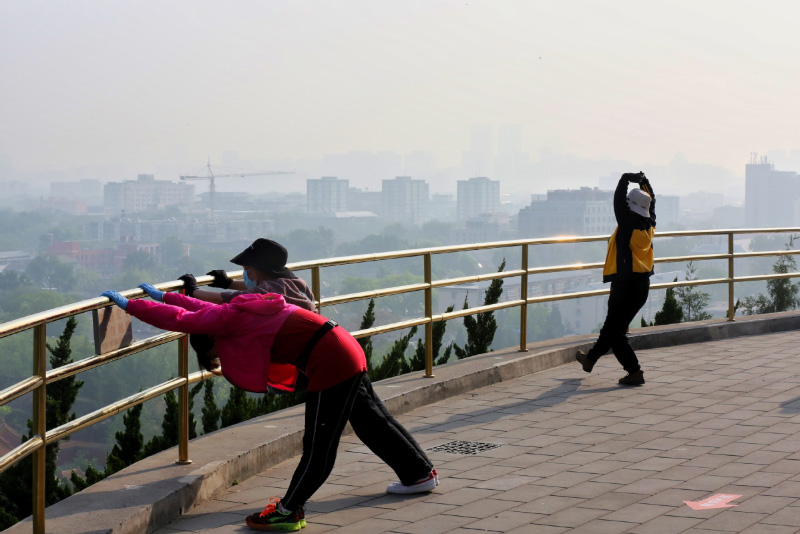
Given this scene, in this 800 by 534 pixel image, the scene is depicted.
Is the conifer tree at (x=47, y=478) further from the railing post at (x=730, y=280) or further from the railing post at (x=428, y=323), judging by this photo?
the railing post at (x=730, y=280)

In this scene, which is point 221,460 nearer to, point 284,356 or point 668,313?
point 284,356

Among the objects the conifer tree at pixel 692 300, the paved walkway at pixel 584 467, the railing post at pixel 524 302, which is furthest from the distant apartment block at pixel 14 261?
the paved walkway at pixel 584 467

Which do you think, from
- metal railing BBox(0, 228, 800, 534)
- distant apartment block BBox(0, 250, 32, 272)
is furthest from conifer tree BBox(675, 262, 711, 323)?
distant apartment block BBox(0, 250, 32, 272)

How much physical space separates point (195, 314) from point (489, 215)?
193434 mm

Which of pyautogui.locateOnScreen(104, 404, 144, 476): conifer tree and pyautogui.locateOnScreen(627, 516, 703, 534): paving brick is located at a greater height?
pyautogui.locateOnScreen(627, 516, 703, 534): paving brick

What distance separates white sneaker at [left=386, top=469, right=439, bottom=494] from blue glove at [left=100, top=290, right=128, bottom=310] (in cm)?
182

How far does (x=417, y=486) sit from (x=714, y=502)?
1.53 m

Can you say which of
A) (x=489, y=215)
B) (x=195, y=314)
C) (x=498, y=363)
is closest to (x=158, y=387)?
(x=195, y=314)

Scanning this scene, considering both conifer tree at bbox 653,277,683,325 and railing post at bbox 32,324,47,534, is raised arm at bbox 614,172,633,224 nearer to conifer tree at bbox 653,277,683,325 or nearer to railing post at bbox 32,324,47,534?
railing post at bbox 32,324,47,534

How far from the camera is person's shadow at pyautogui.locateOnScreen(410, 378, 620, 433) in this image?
788cm

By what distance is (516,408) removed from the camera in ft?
27.6

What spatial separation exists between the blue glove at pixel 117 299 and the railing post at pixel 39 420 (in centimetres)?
43

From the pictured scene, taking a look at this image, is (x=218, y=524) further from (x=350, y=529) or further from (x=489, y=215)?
(x=489, y=215)

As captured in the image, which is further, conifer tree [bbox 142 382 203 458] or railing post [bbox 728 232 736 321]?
railing post [bbox 728 232 736 321]
